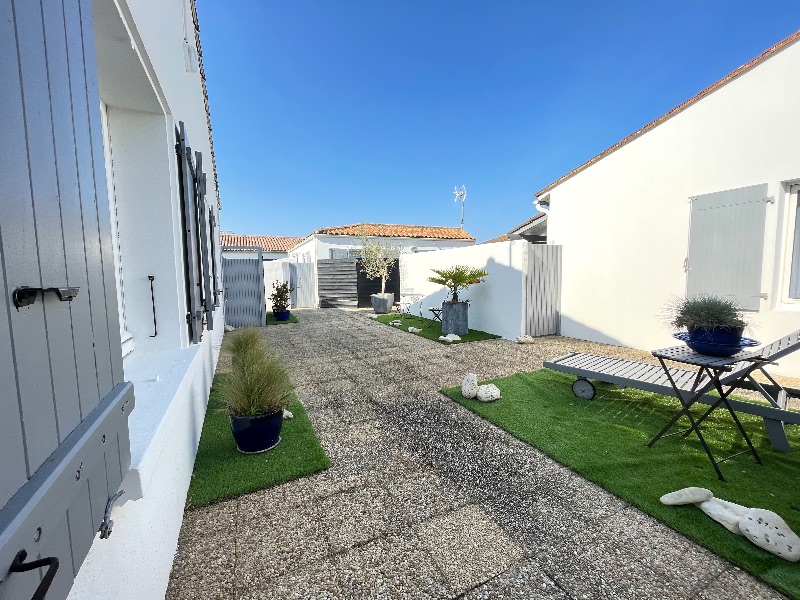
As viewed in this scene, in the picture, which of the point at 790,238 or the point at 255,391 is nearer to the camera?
the point at 255,391

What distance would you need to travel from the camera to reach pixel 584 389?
4078 mm

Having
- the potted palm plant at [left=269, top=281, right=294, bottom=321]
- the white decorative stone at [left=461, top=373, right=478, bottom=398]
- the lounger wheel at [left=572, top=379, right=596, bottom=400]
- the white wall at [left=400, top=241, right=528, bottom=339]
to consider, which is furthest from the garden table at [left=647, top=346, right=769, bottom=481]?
the potted palm plant at [left=269, top=281, right=294, bottom=321]

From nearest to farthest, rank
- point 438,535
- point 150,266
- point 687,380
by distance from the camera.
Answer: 1. point 438,535
2. point 150,266
3. point 687,380

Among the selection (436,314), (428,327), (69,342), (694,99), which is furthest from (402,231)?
(69,342)

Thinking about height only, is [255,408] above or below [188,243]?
below

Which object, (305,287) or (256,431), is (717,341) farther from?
(305,287)

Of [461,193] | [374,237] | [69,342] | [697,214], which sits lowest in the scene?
[69,342]

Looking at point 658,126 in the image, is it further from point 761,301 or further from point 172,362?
point 172,362

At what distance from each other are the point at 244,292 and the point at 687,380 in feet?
32.2

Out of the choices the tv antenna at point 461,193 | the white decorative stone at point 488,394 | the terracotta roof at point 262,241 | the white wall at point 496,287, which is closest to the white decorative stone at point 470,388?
the white decorative stone at point 488,394

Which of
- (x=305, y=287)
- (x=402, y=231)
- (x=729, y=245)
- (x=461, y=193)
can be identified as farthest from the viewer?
(x=461, y=193)

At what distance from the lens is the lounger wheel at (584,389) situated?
4031 mm

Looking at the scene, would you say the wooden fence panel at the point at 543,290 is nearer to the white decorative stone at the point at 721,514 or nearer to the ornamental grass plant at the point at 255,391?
the white decorative stone at the point at 721,514

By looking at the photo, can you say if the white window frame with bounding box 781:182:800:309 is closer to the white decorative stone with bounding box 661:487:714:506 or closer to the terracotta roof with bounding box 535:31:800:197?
the terracotta roof with bounding box 535:31:800:197
